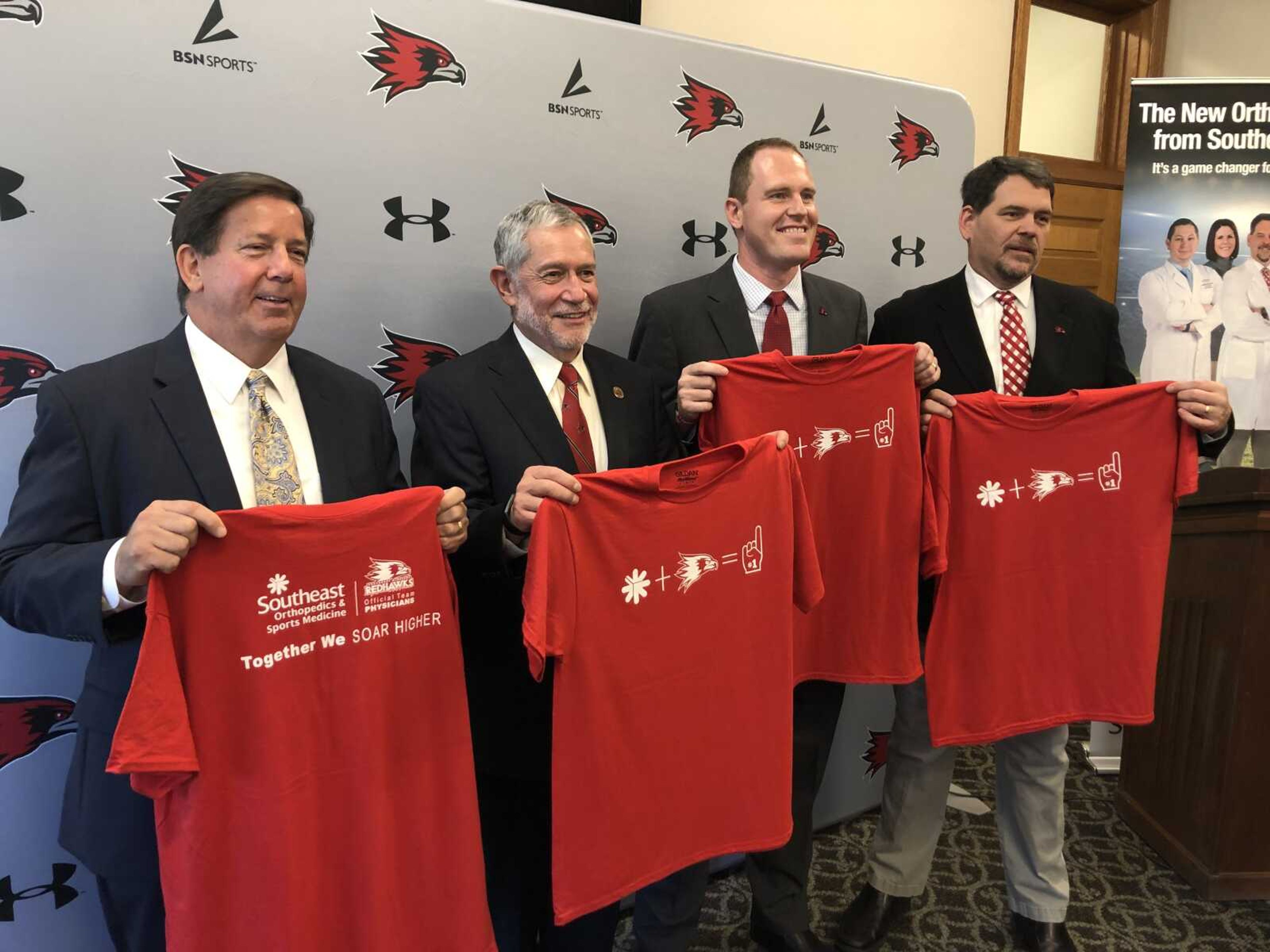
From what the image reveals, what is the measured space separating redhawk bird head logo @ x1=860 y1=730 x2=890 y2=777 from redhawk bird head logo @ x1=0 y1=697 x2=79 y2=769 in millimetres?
2541

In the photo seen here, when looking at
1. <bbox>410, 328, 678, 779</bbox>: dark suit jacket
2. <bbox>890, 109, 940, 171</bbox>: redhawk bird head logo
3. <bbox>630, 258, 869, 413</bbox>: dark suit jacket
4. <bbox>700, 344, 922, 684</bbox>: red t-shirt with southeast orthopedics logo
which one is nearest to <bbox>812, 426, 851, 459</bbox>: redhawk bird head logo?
<bbox>700, 344, 922, 684</bbox>: red t-shirt with southeast orthopedics logo

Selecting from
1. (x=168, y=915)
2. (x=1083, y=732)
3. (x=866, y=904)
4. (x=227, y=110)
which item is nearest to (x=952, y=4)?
(x=1083, y=732)

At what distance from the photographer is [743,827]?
1.86 m

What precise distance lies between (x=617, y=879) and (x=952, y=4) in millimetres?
4944

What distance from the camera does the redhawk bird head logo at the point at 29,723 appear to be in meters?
2.05

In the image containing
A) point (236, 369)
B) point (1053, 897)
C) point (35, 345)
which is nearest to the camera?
point (236, 369)

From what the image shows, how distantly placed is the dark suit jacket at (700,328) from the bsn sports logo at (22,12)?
1.47m

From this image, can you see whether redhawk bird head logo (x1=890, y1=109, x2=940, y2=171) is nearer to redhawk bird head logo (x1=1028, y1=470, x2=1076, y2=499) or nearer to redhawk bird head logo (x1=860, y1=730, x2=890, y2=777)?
redhawk bird head logo (x1=1028, y1=470, x2=1076, y2=499)

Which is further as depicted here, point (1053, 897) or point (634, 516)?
point (1053, 897)

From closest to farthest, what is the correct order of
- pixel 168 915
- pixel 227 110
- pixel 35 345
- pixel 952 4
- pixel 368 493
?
pixel 168 915 → pixel 368 493 → pixel 35 345 → pixel 227 110 → pixel 952 4

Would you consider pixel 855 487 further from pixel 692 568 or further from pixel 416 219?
pixel 416 219

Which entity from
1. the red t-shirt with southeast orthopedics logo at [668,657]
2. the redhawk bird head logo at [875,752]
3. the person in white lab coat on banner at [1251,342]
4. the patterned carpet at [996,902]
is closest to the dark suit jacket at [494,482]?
the red t-shirt with southeast orthopedics logo at [668,657]

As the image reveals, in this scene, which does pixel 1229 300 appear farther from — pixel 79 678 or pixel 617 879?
pixel 79 678

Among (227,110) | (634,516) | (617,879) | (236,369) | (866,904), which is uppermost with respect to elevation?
(227,110)
